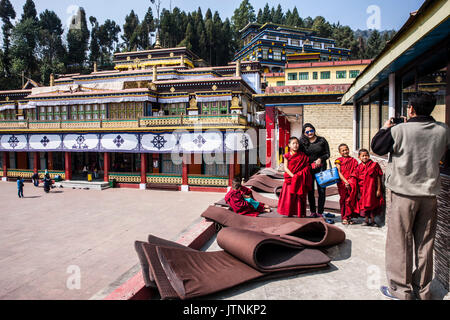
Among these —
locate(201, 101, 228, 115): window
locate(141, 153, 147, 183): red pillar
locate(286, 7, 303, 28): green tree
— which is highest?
locate(286, 7, 303, 28): green tree

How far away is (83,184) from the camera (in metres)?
22.6

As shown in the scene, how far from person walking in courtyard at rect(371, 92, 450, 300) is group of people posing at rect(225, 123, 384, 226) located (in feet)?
9.54

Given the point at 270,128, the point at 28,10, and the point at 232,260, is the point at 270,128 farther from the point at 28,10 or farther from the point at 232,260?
the point at 28,10

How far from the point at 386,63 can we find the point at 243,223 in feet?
14.0

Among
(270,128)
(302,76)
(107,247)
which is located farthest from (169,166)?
(302,76)

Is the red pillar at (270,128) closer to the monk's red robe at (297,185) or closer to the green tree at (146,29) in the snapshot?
the monk's red robe at (297,185)

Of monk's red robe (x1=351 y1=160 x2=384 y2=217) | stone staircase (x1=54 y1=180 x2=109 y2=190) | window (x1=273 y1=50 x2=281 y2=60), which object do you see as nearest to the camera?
monk's red robe (x1=351 y1=160 x2=384 y2=217)

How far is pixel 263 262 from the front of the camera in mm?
3955

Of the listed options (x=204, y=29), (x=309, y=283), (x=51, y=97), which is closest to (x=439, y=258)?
(x=309, y=283)

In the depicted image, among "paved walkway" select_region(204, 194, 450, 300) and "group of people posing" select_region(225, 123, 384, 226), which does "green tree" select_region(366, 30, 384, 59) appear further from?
"paved walkway" select_region(204, 194, 450, 300)

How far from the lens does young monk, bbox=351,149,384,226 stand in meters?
5.87

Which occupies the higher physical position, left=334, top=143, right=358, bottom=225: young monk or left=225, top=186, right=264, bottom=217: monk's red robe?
left=334, top=143, right=358, bottom=225: young monk

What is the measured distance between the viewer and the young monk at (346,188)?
6.04m

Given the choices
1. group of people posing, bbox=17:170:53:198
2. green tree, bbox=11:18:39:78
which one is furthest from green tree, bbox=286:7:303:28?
group of people posing, bbox=17:170:53:198
